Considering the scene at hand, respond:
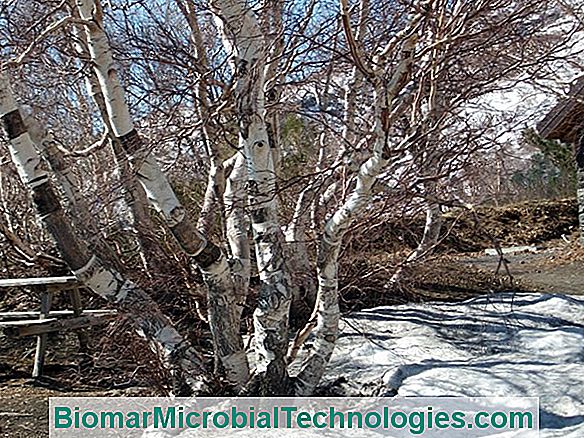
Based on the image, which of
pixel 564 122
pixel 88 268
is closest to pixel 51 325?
pixel 88 268

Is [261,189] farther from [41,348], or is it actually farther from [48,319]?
[41,348]

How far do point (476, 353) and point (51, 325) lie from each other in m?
3.26

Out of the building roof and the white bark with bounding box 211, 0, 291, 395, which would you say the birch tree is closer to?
the white bark with bounding box 211, 0, 291, 395

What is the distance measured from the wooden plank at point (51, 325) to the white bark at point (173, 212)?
1646mm

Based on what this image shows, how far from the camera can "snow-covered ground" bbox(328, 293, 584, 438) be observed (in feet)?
11.7

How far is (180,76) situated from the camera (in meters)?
4.90

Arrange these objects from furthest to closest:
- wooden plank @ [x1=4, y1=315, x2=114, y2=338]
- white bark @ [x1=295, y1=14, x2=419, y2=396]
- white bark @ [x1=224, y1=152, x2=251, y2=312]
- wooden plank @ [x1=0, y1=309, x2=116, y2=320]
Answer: wooden plank @ [x1=0, y1=309, x2=116, y2=320] < wooden plank @ [x1=4, y1=315, x2=114, y2=338] < white bark @ [x1=224, y1=152, x2=251, y2=312] < white bark @ [x1=295, y1=14, x2=419, y2=396]

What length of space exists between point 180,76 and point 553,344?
317cm

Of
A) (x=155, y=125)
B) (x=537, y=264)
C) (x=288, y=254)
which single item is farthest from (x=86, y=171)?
(x=537, y=264)

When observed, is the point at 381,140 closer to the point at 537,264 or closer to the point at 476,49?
the point at 476,49

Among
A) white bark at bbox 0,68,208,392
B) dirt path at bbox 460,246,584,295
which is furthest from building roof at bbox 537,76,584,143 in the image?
white bark at bbox 0,68,208,392

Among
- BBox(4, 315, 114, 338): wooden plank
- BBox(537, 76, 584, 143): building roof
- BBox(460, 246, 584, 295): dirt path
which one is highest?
BBox(537, 76, 584, 143): building roof

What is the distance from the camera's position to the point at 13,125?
11.8ft

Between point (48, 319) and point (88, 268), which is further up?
point (88, 268)
